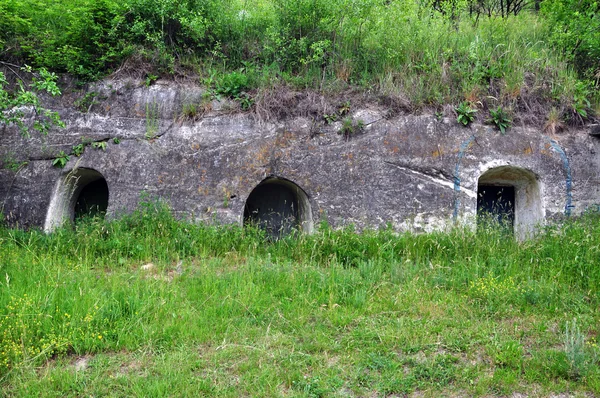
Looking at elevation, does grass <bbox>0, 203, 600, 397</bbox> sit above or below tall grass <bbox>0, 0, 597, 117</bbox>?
below

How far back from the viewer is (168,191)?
7.88 m

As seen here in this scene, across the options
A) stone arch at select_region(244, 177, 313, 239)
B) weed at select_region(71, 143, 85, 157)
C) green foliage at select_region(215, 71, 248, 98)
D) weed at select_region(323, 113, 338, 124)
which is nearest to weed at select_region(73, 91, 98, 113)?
weed at select_region(71, 143, 85, 157)

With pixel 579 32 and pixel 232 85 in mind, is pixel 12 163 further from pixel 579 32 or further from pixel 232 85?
pixel 579 32

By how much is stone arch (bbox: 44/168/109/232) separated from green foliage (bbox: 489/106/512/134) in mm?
6238

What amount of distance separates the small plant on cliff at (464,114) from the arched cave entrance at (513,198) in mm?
837

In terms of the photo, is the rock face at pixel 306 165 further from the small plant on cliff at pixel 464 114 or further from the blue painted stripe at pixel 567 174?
the small plant on cliff at pixel 464 114

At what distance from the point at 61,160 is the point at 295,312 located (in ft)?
16.1

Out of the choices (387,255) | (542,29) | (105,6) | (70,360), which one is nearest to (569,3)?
(542,29)

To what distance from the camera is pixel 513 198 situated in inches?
351

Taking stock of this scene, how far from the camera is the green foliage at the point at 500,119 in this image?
8047 mm

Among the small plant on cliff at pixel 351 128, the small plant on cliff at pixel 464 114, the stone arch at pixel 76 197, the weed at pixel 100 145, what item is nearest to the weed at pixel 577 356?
the small plant on cliff at pixel 464 114

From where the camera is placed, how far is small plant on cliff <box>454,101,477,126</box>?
8031 mm

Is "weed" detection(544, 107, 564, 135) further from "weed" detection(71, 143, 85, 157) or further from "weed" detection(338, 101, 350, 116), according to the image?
"weed" detection(71, 143, 85, 157)

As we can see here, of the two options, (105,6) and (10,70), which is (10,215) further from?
(105,6)
